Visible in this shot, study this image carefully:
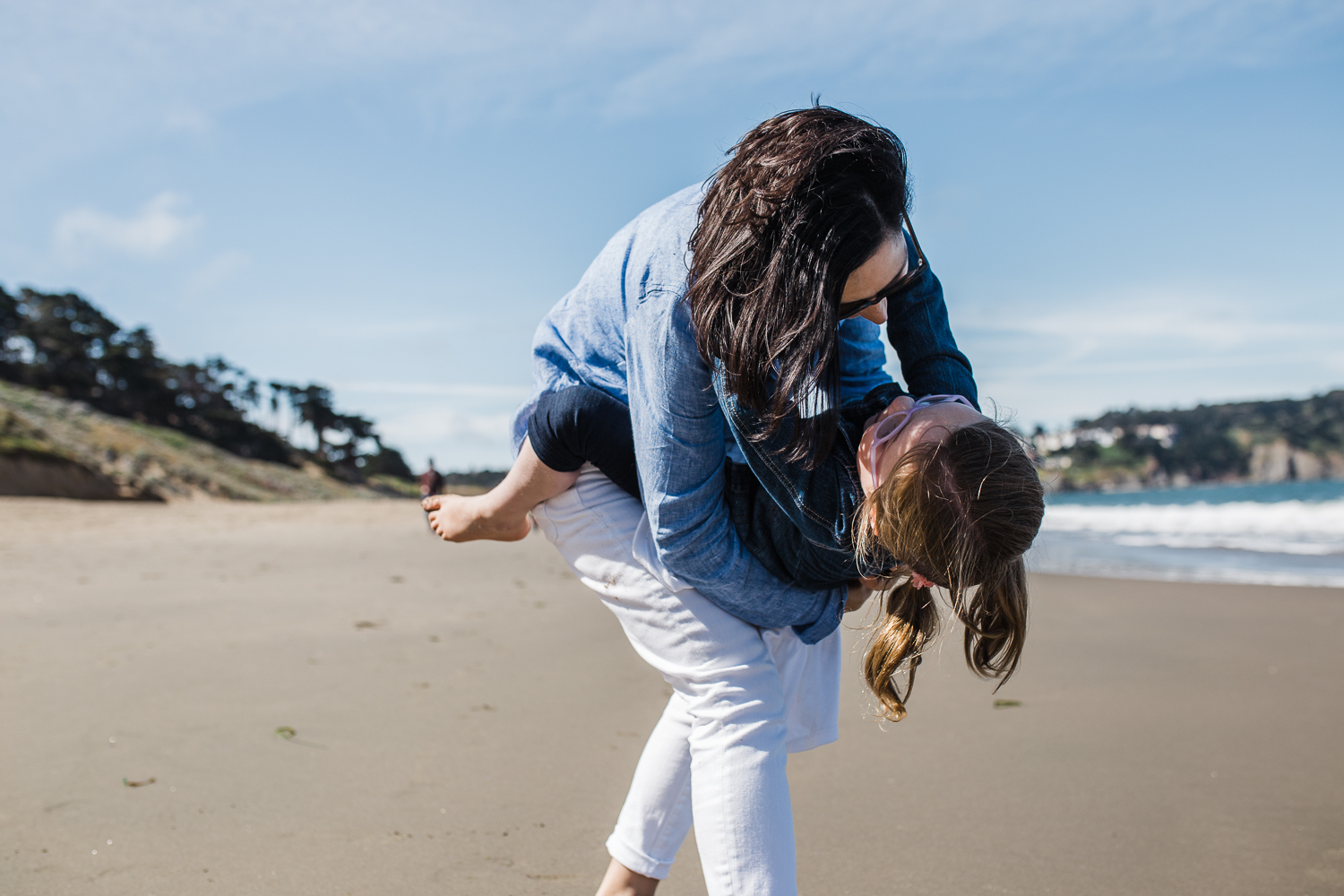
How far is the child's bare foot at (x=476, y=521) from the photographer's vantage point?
162 centimetres

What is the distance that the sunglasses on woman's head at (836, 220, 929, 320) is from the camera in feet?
3.93

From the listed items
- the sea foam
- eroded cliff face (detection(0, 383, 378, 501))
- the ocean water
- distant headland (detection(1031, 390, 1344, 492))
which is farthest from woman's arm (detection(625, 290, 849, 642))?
distant headland (detection(1031, 390, 1344, 492))

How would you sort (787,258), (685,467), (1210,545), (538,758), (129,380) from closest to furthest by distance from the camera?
(787,258)
(685,467)
(538,758)
(1210,545)
(129,380)

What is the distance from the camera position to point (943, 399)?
4.27 feet

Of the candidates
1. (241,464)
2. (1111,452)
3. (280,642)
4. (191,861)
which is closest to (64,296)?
(241,464)

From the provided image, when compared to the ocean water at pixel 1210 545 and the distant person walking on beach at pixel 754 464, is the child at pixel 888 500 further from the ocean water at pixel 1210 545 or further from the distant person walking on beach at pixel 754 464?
the ocean water at pixel 1210 545

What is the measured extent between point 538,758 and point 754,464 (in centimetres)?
171

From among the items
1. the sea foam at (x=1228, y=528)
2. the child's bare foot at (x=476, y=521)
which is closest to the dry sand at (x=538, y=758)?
the child's bare foot at (x=476, y=521)

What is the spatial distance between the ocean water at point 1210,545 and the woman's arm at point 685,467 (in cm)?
303

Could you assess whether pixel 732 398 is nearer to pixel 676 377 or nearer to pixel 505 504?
pixel 676 377

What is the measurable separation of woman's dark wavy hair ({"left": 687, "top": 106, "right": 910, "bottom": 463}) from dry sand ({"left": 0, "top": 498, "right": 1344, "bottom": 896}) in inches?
46.0

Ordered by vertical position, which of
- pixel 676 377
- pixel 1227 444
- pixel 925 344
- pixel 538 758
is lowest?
pixel 538 758

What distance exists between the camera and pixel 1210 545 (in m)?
10.6

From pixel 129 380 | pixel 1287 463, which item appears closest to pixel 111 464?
pixel 129 380
